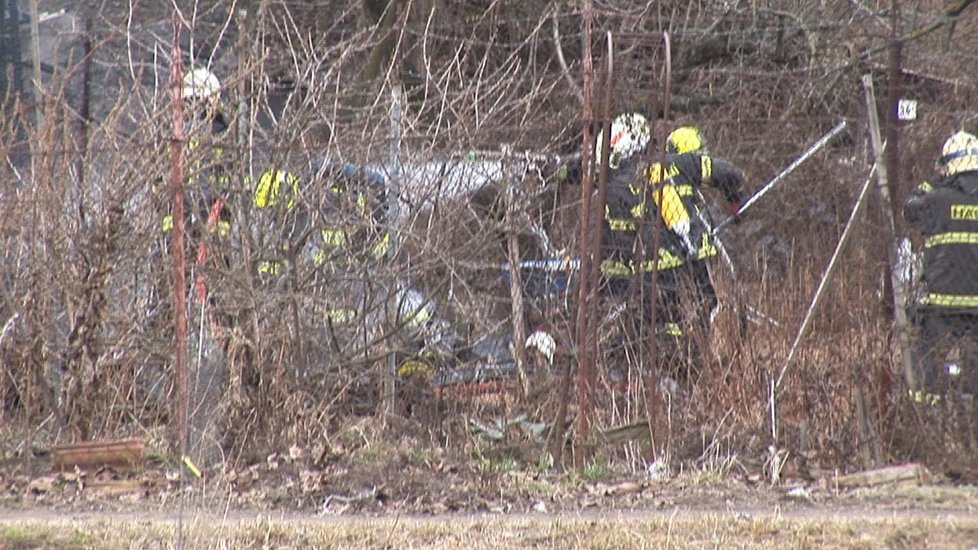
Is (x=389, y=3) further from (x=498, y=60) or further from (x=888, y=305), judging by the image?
(x=888, y=305)

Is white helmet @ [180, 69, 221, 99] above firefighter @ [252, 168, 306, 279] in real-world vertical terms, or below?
above

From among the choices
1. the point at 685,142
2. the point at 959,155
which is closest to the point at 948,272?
the point at 959,155

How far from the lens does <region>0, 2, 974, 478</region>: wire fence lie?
7.60m

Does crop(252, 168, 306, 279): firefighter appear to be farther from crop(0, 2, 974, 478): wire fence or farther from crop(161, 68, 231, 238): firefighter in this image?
crop(161, 68, 231, 238): firefighter

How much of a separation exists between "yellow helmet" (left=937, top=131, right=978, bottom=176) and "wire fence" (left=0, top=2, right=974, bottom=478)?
0.23 m

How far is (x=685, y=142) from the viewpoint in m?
8.46

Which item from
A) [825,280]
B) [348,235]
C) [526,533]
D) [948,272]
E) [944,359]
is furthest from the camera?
[348,235]

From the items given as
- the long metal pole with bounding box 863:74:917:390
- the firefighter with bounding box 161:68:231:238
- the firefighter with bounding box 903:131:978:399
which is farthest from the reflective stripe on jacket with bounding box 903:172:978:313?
the firefighter with bounding box 161:68:231:238

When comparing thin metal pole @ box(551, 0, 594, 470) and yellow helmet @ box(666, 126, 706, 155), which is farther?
yellow helmet @ box(666, 126, 706, 155)

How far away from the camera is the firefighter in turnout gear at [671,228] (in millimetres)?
7871

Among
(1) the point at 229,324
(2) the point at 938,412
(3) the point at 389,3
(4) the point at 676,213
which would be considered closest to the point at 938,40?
(3) the point at 389,3

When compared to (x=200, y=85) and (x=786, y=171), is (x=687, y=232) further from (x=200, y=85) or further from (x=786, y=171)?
(x=200, y=85)

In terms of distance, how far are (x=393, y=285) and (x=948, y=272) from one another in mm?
3046

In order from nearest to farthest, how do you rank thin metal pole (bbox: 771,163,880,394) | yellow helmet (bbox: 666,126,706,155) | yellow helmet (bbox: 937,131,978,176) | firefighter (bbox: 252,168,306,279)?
thin metal pole (bbox: 771,163,880,394) → firefighter (bbox: 252,168,306,279) → yellow helmet (bbox: 937,131,978,176) → yellow helmet (bbox: 666,126,706,155)
